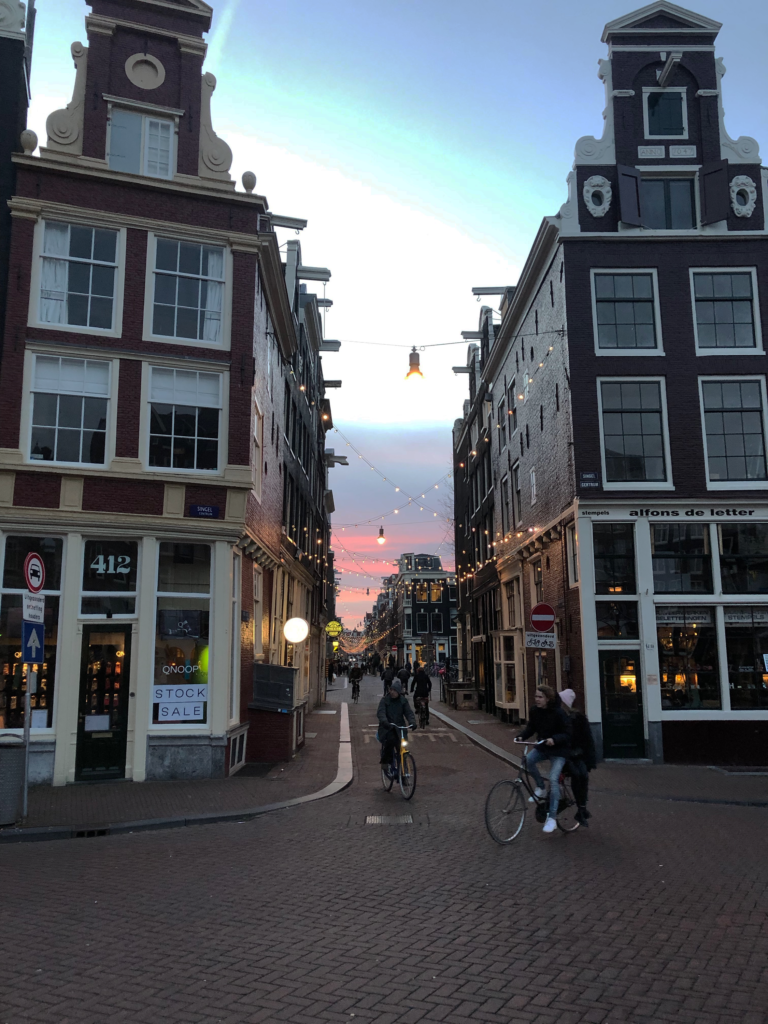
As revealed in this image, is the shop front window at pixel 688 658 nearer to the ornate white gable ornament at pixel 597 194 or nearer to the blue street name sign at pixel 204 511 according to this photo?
the ornate white gable ornament at pixel 597 194

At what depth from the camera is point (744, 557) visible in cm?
1911

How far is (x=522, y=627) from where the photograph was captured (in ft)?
90.2

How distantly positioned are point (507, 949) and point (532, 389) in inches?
819

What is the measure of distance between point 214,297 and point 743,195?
44.2 ft

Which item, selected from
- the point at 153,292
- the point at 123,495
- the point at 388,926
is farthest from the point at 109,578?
the point at 388,926

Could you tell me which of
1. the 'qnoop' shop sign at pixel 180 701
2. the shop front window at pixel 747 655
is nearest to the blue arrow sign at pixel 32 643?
the 'qnoop' shop sign at pixel 180 701

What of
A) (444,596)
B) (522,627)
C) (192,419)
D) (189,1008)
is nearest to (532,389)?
(522,627)

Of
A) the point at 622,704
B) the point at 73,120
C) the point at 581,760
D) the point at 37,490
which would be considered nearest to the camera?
the point at 581,760

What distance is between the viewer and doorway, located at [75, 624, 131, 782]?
14.7 meters

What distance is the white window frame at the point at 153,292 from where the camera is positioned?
1625 centimetres

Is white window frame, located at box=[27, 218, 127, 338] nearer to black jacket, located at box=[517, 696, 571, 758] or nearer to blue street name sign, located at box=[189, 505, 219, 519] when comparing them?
blue street name sign, located at box=[189, 505, 219, 519]

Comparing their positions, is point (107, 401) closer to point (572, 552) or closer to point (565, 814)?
point (565, 814)

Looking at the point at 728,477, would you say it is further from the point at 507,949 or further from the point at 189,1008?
the point at 189,1008

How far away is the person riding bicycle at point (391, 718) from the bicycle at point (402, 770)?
94mm
